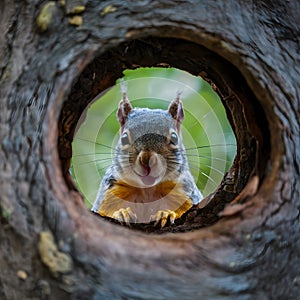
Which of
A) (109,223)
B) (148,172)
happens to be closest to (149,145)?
(148,172)

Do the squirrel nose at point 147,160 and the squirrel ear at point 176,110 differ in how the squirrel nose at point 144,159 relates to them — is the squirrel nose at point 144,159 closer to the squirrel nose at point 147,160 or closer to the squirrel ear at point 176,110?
the squirrel nose at point 147,160

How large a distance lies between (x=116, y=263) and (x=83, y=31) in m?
0.37

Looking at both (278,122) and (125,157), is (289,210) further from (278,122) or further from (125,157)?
(125,157)

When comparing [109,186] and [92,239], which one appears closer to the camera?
[92,239]

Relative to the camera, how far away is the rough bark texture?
812 mm

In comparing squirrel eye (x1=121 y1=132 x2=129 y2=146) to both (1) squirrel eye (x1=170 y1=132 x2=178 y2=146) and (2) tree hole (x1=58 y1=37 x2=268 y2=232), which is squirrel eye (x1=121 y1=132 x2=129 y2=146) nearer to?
(2) tree hole (x1=58 y1=37 x2=268 y2=232)

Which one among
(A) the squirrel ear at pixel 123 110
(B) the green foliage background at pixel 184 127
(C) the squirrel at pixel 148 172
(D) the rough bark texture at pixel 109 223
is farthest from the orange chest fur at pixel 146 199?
(D) the rough bark texture at pixel 109 223

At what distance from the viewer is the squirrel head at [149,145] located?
220 centimetres

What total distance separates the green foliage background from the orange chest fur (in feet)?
0.36

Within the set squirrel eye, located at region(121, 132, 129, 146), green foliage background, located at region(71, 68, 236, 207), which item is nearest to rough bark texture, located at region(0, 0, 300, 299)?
green foliage background, located at region(71, 68, 236, 207)

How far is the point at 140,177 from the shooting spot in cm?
222

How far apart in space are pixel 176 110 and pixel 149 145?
0.38m

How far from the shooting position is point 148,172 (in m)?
2.16

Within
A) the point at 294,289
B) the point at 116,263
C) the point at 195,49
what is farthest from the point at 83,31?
the point at 294,289
